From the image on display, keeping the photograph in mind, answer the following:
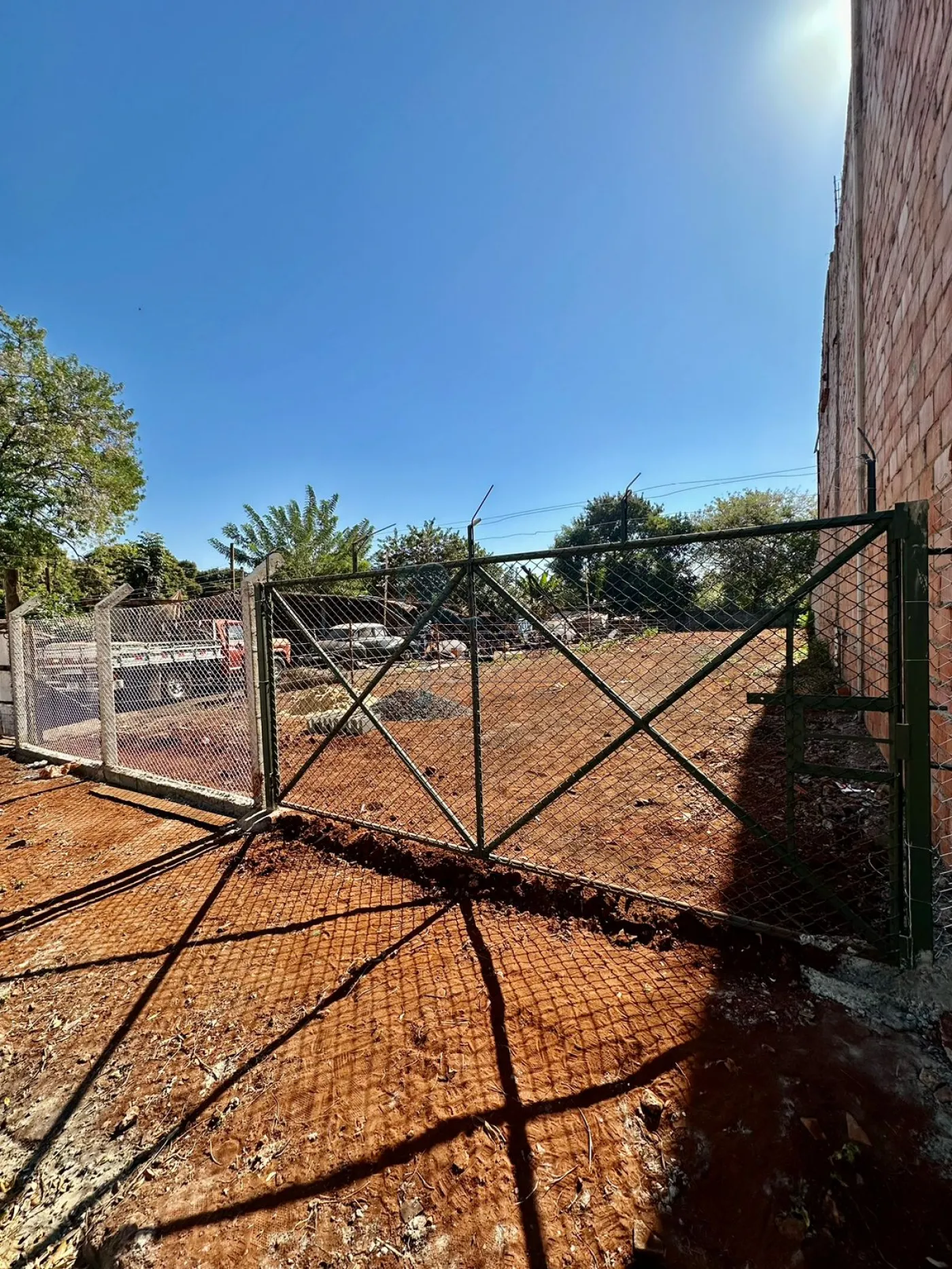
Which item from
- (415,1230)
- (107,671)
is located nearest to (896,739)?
(415,1230)

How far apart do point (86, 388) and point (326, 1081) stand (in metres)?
11.8

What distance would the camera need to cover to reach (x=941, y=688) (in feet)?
7.90

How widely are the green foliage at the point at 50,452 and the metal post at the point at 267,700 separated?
6830 millimetres

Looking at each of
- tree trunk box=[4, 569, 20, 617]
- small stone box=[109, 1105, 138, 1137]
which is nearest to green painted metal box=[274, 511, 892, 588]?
small stone box=[109, 1105, 138, 1137]

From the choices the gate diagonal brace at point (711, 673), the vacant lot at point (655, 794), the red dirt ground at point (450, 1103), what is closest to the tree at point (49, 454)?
the vacant lot at point (655, 794)

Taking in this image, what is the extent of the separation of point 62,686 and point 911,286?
9568mm

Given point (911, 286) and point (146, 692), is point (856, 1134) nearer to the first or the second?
point (911, 286)

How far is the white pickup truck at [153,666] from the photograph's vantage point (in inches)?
225

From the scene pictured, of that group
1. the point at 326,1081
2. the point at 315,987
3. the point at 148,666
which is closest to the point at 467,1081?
the point at 326,1081

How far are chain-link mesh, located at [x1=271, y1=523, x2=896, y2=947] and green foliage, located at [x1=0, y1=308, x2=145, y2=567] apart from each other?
5.42 meters

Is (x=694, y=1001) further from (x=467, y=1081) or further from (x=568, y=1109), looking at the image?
(x=467, y=1081)

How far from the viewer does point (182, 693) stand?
667cm

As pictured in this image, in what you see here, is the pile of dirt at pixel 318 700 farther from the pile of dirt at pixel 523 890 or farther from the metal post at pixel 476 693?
the metal post at pixel 476 693

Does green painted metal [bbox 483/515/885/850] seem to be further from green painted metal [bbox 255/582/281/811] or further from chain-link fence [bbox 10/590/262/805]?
chain-link fence [bbox 10/590/262/805]
